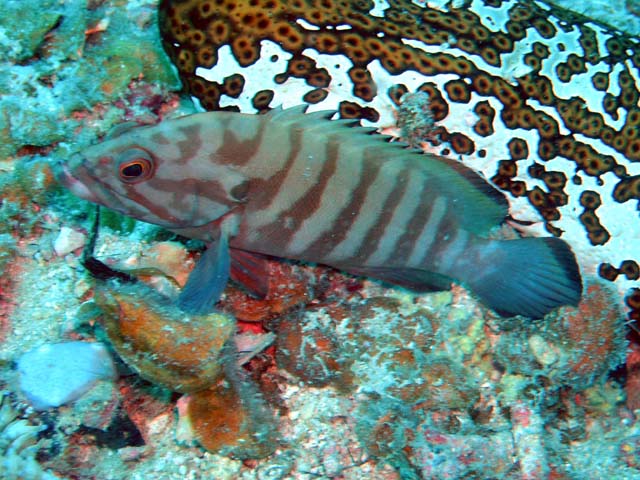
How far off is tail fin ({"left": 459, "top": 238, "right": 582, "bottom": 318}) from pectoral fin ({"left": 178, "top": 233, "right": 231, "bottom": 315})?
164cm

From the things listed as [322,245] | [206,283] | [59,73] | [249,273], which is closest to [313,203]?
[322,245]

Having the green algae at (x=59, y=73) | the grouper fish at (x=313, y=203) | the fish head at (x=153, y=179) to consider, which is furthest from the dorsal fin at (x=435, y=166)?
the green algae at (x=59, y=73)

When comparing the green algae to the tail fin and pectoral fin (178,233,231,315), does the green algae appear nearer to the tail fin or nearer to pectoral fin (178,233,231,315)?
pectoral fin (178,233,231,315)

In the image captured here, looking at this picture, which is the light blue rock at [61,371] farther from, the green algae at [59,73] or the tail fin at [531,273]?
the tail fin at [531,273]

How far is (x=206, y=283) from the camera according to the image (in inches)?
113

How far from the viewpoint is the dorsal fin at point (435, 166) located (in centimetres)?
306

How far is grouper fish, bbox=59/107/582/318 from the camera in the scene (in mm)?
2871

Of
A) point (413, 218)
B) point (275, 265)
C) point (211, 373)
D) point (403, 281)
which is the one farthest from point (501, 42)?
point (211, 373)

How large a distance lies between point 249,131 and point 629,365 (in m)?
3.75

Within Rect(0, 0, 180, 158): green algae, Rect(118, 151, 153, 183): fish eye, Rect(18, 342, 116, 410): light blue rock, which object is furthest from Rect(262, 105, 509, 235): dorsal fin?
Rect(0, 0, 180, 158): green algae

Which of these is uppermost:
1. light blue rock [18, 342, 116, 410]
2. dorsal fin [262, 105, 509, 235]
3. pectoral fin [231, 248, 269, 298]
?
dorsal fin [262, 105, 509, 235]

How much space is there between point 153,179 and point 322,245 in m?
1.08

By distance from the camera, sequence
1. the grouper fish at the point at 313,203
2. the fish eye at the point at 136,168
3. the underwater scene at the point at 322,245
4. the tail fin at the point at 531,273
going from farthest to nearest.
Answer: the tail fin at the point at 531,273
the underwater scene at the point at 322,245
the grouper fish at the point at 313,203
the fish eye at the point at 136,168

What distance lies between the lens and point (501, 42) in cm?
407
